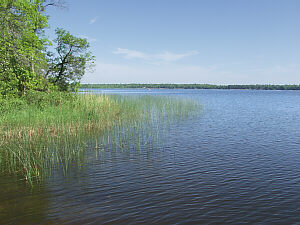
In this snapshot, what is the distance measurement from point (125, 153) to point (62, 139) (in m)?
3.76

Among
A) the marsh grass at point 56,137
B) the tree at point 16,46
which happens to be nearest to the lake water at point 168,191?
the marsh grass at point 56,137

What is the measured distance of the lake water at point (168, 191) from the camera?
4.58 meters

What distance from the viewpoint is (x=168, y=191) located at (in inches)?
226

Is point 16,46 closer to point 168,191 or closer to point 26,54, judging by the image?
point 26,54

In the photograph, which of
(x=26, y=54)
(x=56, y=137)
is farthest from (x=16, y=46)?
(x=56, y=137)

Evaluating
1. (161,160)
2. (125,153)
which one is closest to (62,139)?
(125,153)

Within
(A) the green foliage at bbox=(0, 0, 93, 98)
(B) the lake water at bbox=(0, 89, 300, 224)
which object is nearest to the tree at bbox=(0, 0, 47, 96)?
(A) the green foliage at bbox=(0, 0, 93, 98)

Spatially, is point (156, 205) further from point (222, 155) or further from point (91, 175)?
point (222, 155)

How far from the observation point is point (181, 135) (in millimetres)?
12555

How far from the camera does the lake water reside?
4.58m

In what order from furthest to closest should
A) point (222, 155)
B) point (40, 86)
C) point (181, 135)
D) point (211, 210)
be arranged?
point (40, 86) < point (181, 135) < point (222, 155) < point (211, 210)

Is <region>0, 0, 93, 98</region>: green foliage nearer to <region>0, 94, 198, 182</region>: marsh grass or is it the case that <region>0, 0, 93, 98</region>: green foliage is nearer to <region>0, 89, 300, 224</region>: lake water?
<region>0, 94, 198, 182</region>: marsh grass

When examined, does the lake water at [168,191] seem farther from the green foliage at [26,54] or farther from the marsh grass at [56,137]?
the green foliage at [26,54]

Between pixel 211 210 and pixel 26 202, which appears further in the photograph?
pixel 26 202
